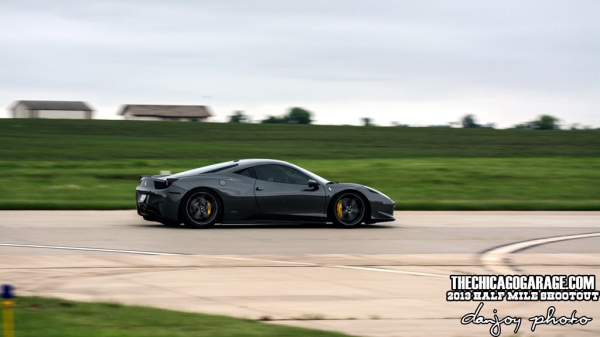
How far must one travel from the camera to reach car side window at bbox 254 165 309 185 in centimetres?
1448

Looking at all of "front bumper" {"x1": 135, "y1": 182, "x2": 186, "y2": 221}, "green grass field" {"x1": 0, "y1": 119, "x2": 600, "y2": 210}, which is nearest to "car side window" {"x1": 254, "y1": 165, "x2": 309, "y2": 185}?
"front bumper" {"x1": 135, "y1": 182, "x2": 186, "y2": 221}

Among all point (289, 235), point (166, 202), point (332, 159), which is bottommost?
point (289, 235)

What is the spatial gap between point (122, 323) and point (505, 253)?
21.5ft

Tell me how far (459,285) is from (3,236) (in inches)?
274

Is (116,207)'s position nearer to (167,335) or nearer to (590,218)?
(590,218)

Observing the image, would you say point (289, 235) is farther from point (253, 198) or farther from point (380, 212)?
point (380, 212)

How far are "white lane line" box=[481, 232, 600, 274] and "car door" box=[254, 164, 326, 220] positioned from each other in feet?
11.7

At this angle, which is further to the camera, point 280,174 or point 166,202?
point 280,174

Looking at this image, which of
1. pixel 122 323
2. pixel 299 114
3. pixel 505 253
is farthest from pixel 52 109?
pixel 122 323

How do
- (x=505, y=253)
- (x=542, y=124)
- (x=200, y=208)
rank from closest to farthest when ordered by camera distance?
1. (x=505, y=253)
2. (x=200, y=208)
3. (x=542, y=124)

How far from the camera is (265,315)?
6.83 meters

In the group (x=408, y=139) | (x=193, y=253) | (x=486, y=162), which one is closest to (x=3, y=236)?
(x=193, y=253)

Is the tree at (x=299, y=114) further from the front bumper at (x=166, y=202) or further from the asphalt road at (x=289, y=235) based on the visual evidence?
the front bumper at (x=166, y=202)

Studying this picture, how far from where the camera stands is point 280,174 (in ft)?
47.8
